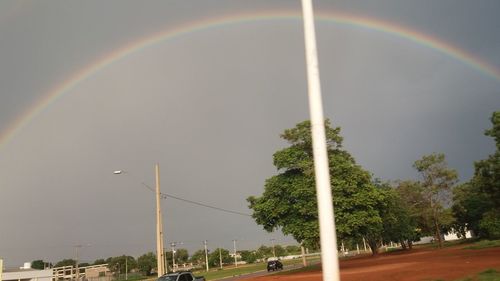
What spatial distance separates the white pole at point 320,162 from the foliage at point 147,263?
166169mm

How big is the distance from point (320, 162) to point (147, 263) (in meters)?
170

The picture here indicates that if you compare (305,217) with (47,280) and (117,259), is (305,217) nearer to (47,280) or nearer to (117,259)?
(47,280)

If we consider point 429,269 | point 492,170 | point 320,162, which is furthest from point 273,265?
point 320,162

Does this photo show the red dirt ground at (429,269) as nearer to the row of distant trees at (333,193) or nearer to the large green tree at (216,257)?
the row of distant trees at (333,193)

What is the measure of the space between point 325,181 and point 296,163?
132 feet

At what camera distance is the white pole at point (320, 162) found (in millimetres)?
6074

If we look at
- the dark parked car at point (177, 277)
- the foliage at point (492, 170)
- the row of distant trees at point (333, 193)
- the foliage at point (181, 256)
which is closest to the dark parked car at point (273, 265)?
the row of distant trees at point (333, 193)

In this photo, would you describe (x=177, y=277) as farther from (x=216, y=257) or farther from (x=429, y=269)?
(x=216, y=257)

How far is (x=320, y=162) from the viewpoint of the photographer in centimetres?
647

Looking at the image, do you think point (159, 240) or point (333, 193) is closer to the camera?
point (159, 240)

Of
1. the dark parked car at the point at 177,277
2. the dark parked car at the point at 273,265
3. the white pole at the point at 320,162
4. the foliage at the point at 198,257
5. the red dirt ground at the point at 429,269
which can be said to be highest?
the white pole at the point at 320,162

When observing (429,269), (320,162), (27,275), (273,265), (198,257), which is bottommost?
(198,257)

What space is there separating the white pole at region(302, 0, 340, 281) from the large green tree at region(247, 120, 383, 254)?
36.0m

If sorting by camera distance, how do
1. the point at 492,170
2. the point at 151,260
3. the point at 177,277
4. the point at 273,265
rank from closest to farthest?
1. the point at 177,277
2. the point at 492,170
3. the point at 273,265
4. the point at 151,260
